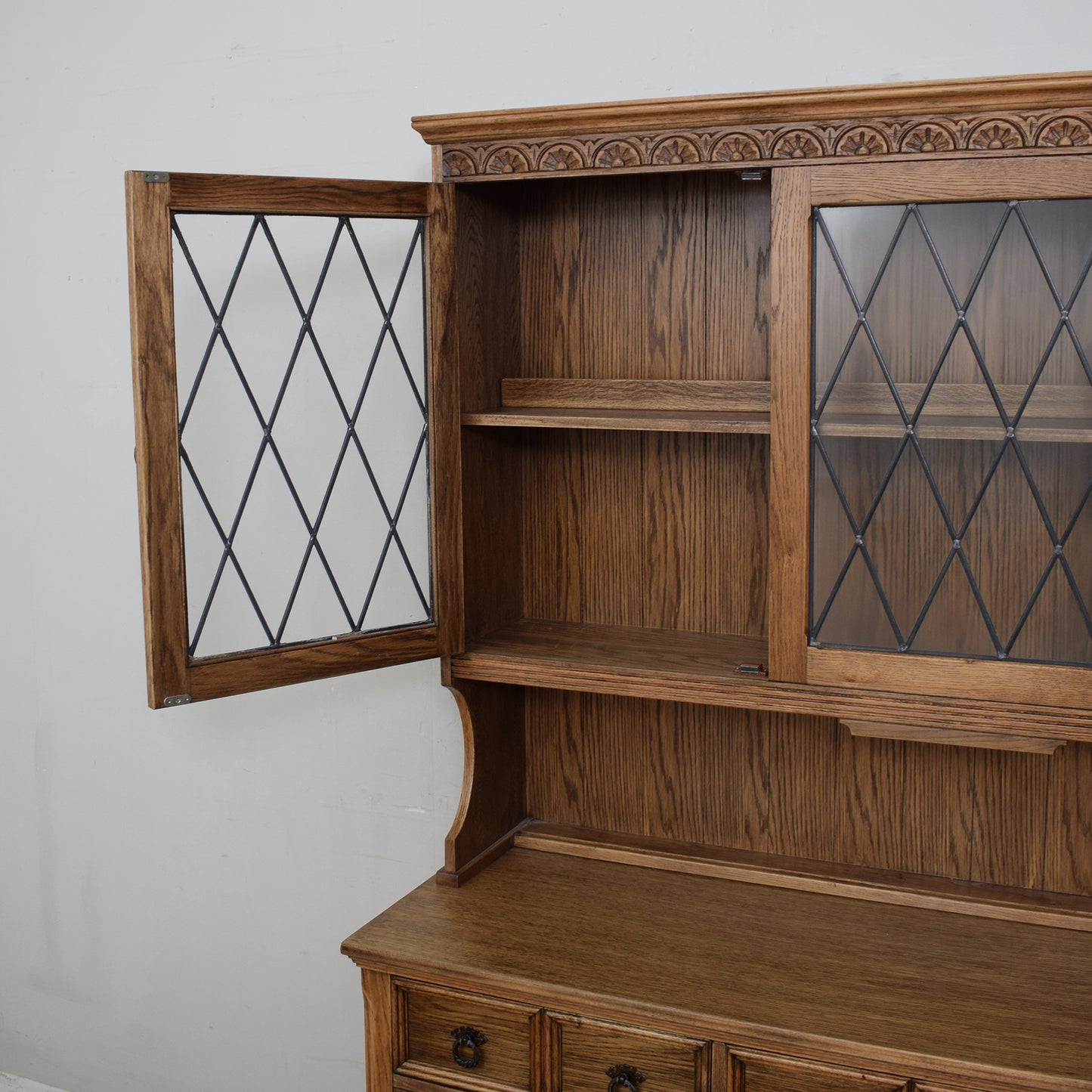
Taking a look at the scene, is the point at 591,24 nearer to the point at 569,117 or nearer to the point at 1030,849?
the point at 569,117

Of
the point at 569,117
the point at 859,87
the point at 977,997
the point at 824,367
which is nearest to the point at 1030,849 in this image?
the point at 977,997

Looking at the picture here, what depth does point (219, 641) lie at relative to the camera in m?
2.29

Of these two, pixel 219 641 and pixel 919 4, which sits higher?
pixel 919 4

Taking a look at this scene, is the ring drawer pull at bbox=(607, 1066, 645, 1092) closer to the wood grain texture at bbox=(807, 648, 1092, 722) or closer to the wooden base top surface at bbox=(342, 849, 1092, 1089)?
the wooden base top surface at bbox=(342, 849, 1092, 1089)

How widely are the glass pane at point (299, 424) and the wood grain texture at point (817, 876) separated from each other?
0.50 meters

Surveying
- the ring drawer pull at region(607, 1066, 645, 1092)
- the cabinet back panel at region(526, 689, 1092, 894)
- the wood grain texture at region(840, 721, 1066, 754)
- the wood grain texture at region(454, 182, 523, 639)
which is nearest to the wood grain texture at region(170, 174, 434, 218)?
the wood grain texture at region(454, 182, 523, 639)

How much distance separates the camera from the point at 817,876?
1869mm

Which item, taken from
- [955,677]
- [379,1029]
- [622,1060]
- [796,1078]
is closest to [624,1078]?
[622,1060]

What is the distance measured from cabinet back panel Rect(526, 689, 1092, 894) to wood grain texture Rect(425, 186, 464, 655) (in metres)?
0.32

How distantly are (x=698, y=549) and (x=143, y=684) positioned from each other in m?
1.22

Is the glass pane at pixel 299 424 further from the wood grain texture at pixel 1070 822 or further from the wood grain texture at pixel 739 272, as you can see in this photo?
the wood grain texture at pixel 1070 822

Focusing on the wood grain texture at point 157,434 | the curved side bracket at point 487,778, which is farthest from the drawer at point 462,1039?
the wood grain texture at point 157,434

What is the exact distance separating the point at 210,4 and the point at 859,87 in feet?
4.40

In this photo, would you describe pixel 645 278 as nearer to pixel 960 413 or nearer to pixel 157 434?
pixel 960 413
